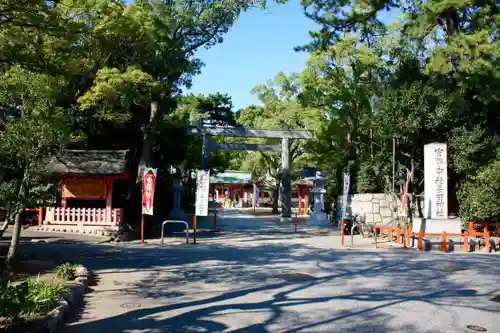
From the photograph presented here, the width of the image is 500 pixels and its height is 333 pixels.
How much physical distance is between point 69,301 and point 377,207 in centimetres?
1948

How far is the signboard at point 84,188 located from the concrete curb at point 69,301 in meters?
11.1

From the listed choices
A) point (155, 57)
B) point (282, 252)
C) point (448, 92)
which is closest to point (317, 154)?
point (448, 92)

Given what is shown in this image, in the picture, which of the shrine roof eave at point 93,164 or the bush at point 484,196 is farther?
the shrine roof eave at point 93,164

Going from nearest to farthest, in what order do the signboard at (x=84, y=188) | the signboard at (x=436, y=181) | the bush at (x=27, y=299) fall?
the bush at (x=27, y=299), the signboard at (x=436, y=181), the signboard at (x=84, y=188)

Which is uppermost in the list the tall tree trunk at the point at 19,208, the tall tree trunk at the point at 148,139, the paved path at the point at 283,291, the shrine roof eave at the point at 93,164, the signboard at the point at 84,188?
the tall tree trunk at the point at 148,139

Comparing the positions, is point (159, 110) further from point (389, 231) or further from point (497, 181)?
point (497, 181)

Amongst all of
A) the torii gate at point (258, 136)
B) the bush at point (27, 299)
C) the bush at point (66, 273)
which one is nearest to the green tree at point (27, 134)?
the bush at point (66, 273)

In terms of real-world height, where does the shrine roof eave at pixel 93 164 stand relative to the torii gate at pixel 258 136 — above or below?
below

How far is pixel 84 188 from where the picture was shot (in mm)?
20562

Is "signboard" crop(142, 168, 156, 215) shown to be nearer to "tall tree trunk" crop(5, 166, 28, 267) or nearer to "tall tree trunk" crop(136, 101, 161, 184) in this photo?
"tall tree trunk" crop(136, 101, 161, 184)

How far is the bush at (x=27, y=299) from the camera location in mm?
5285

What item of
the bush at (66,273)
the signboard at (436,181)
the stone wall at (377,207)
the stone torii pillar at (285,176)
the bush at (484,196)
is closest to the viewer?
the bush at (66,273)

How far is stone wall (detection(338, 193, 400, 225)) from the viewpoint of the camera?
23923 millimetres

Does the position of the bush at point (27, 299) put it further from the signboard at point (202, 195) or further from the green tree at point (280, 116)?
the green tree at point (280, 116)
